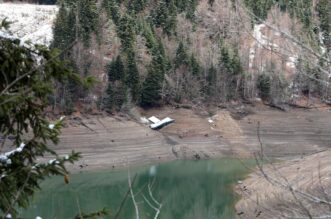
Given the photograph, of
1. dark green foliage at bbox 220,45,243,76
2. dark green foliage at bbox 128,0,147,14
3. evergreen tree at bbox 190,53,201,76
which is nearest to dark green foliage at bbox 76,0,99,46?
dark green foliage at bbox 128,0,147,14

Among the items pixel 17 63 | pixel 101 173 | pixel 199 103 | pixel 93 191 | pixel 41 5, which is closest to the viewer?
pixel 17 63

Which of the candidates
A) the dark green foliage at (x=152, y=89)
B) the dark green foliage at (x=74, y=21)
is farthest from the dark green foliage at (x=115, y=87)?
the dark green foliage at (x=74, y=21)

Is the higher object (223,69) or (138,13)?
(138,13)

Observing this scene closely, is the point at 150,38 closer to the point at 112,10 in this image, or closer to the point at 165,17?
the point at 165,17

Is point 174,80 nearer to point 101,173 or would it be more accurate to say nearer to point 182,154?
point 182,154

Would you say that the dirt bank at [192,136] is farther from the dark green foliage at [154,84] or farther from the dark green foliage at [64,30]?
the dark green foliage at [64,30]

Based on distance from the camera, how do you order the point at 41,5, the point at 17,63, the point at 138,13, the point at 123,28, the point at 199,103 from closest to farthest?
the point at 17,63 → the point at 199,103 → the point at 123,28 → the point at 138,13 → the point at 41,5

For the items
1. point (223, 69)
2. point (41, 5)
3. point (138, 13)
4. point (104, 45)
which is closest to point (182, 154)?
point (223, 69)
